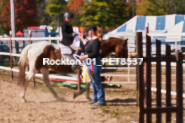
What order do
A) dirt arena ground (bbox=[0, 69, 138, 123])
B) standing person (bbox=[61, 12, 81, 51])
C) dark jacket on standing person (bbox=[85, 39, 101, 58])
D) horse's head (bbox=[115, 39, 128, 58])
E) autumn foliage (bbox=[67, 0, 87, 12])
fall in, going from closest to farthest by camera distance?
dirt arena ground (bbox=[0, 69, 138, 123]), dark jacket on standing person (bbox=[85, 39, 101, 58]), standing person (bbox=[61, 12, 81, 51]), horse's head (bbox=[115, 39, 128, 58]), autumn foliage (bbox=[67, 0, 87, 12])

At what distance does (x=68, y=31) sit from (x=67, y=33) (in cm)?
6

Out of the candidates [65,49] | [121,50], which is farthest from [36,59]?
[121,50]

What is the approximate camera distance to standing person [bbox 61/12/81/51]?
806cm

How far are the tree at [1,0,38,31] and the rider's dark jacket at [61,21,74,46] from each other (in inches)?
1615

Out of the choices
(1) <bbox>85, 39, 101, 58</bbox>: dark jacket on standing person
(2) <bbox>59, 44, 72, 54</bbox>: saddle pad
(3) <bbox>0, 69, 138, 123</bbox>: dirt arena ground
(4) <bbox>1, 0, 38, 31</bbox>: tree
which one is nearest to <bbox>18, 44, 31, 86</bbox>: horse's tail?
(3) <bbox>0, 69, 138, 123</bbox>: dirt arena ground

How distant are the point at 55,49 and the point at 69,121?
2.77 meters

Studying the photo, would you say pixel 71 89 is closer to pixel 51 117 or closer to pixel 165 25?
pixel 51 117

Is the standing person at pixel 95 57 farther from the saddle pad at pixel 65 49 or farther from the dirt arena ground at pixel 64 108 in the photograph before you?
the saddle pad at pixel 65 49

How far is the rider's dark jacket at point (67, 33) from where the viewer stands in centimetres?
813

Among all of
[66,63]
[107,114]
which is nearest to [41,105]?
[66,63]

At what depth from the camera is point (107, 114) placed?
703cm

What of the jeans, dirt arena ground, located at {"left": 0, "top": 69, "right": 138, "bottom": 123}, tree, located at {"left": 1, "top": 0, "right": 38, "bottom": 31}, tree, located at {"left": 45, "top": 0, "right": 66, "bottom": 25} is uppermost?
tree, located at {"left": 45, "top": 0, "right": 66, "bottom": 25}

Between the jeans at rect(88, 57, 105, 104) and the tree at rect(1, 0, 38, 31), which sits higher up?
the tree at rect(1, 0, 38, 31)

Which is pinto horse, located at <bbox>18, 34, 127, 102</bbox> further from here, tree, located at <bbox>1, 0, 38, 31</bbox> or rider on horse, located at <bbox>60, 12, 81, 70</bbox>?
tree, located at <bbox>1, 0, 38, 31</bbox>
